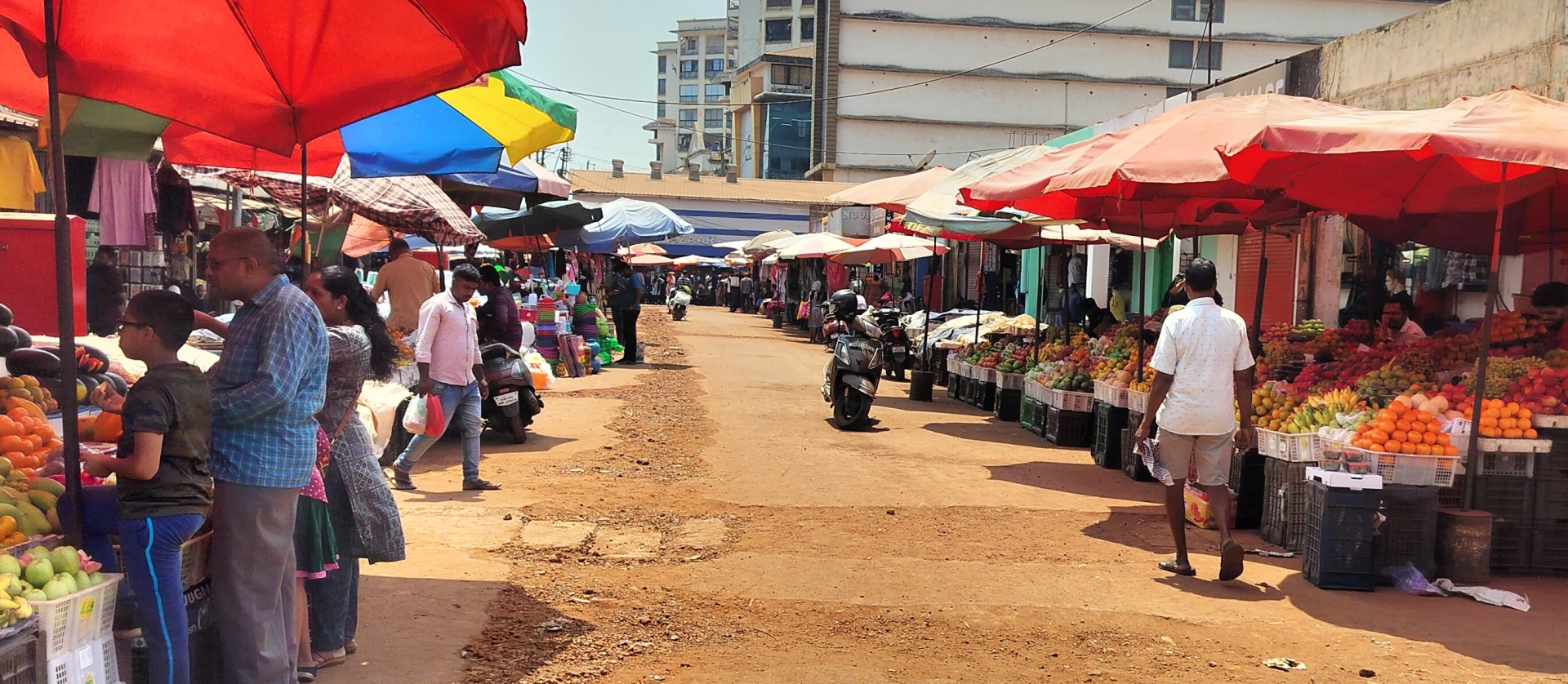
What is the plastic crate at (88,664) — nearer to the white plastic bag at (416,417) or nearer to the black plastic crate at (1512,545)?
the white plastic bag at (416,417)

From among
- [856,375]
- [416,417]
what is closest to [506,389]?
[416,417]

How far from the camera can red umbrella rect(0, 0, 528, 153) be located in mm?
4969

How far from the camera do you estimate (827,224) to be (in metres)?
49.0

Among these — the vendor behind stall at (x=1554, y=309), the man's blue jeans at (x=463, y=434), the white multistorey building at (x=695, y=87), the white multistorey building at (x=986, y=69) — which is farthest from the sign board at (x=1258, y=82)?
the white multistorey building at (x=695, y=87)

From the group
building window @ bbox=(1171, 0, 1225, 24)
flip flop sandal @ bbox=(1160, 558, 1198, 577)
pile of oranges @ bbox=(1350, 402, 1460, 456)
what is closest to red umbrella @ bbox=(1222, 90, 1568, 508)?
pile of oranges @ bbox=(1350, 402, 1460, 456)

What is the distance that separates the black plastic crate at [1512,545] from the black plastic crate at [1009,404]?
776 centimetres

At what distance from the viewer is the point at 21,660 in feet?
11.7

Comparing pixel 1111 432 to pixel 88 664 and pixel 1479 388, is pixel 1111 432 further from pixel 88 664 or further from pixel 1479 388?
pixel 88 664

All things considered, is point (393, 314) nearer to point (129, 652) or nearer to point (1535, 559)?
point (129, 652)

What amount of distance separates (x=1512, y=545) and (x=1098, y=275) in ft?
70.5

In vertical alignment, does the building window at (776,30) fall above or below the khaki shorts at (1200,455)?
above

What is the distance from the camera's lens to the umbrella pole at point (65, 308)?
4211mm

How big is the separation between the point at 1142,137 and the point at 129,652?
7.82m

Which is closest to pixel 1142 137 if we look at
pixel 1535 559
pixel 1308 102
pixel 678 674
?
pixel 1308 102
